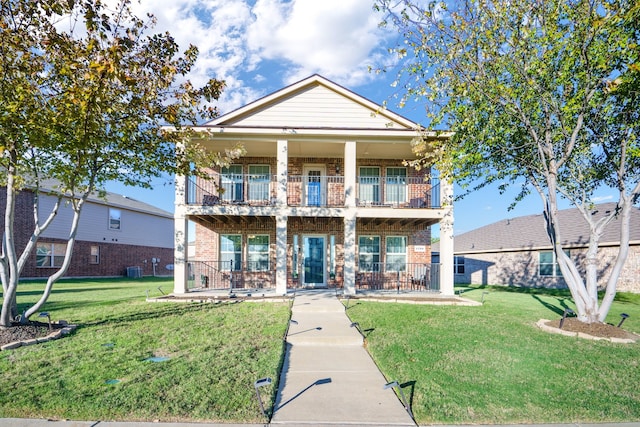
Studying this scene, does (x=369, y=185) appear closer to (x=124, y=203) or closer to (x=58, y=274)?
(x=58, y=274)

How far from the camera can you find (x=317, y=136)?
11.3 metres

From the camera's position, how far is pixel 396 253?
1356cm

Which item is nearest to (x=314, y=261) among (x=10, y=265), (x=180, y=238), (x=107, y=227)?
(x=180, y=238)

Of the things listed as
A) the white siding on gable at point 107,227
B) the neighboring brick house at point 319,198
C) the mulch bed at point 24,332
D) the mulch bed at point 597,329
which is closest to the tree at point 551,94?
the mulch bed at point 597,329

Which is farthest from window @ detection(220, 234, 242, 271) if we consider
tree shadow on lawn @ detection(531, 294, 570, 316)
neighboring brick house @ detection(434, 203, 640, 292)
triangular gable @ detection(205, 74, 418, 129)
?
neighboring brick house @ detection(434, 203, 640, 292)

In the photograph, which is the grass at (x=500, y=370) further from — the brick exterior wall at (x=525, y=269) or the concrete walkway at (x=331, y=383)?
the brick exterior wall at (x=525, y=269)

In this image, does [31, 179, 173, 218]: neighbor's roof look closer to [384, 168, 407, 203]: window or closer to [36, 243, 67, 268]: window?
[36, 243, 67, 268]: window

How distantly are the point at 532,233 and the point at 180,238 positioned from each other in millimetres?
19769

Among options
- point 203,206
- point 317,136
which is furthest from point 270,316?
point 317,136

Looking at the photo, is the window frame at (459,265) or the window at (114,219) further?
the window frame at (459,265)

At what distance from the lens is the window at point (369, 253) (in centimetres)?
1344

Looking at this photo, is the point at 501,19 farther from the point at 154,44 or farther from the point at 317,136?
the point at 154,44

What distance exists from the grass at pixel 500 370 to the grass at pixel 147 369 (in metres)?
1.91

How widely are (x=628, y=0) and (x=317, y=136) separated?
775cm
